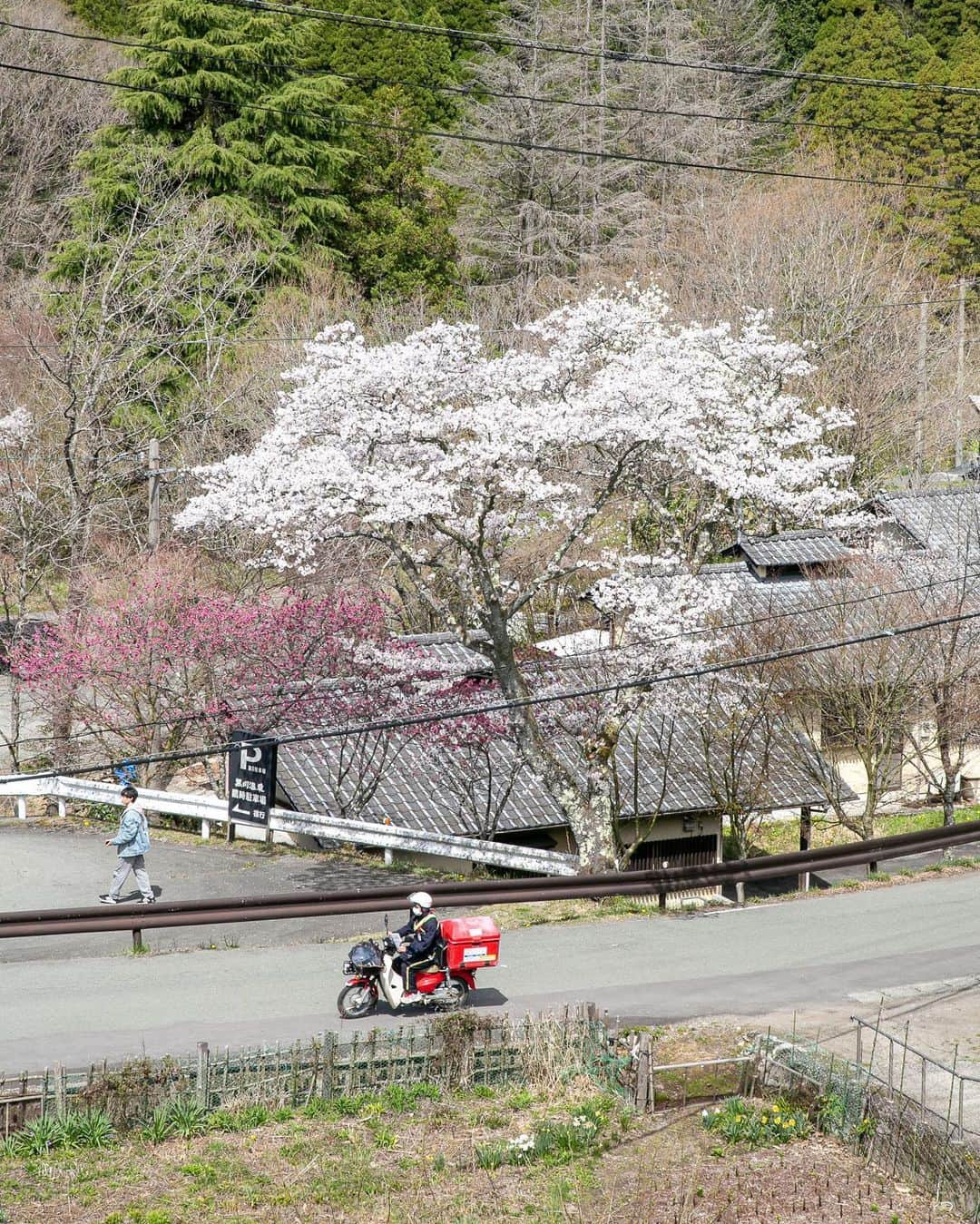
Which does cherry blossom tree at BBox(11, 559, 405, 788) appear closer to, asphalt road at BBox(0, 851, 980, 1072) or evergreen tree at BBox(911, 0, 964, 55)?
asphalt road at BBox(0, 851, 980, 1072)

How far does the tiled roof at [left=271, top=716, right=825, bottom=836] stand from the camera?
69.8 feet

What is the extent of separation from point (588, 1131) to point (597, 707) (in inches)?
371

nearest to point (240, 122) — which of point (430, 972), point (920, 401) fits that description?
point (920, 401)

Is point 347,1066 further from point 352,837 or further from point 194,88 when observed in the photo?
point 194,88

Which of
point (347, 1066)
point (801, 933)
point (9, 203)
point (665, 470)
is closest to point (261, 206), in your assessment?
point (9, 203)

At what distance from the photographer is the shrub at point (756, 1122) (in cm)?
1052

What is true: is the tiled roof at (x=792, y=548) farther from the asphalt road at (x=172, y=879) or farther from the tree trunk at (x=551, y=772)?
the asphalt road at (x=172, y=879)

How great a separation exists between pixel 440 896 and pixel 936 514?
18.7 meters

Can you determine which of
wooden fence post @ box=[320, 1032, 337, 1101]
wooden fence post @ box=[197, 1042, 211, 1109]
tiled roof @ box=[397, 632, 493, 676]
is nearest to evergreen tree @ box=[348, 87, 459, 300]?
tiled roof @ box=[397, 632, 493, 676]

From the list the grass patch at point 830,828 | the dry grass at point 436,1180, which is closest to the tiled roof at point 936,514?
the grass patch at point 830,828

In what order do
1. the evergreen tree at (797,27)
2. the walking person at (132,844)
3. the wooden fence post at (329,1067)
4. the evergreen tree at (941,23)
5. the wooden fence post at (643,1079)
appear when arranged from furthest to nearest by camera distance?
1. the evergreen tree at (797,27)
2. the evergreen tree at (941,23)
3. the walking person at (132,844)
4. the wooden fence post at (643,1079)
5. the wooden fence post at (329,1067)

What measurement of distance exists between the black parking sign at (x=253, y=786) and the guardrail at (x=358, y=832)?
673 mm

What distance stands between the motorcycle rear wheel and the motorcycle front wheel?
26.5 inches

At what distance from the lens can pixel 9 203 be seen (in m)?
44.8
